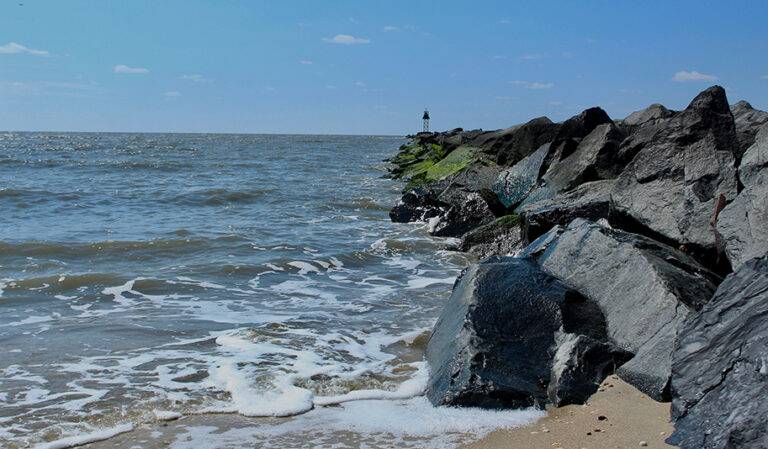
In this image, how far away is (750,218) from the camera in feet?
16.8

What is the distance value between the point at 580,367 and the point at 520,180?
27.2 ft

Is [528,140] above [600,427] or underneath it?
above

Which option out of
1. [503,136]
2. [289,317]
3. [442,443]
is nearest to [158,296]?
[289,317]

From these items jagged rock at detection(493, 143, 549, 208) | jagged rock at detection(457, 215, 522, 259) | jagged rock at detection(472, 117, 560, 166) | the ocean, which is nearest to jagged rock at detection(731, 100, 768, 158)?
jagged rock at detection(493, 143, 549, 208)

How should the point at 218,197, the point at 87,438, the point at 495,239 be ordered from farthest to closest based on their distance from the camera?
1. the point at 218,197
2. the point at 495,239
3. the point at 87,438

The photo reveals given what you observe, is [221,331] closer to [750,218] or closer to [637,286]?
[637,286]

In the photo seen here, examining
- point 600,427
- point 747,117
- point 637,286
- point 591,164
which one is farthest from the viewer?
point 747,117

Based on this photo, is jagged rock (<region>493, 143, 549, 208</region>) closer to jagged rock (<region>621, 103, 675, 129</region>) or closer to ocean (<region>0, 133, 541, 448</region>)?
ocean (<region>0, 133, 541, 448</region>)

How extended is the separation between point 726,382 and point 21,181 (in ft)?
87.0

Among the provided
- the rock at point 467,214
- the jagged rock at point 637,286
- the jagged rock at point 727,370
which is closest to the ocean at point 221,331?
the rock at point 467,214

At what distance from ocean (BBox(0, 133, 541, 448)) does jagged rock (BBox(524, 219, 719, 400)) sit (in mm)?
843

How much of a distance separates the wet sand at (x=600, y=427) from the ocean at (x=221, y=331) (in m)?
0.17

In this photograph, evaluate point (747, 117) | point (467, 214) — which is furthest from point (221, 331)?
point (747, 117)

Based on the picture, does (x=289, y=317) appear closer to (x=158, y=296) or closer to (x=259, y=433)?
(x=158, y=296)
